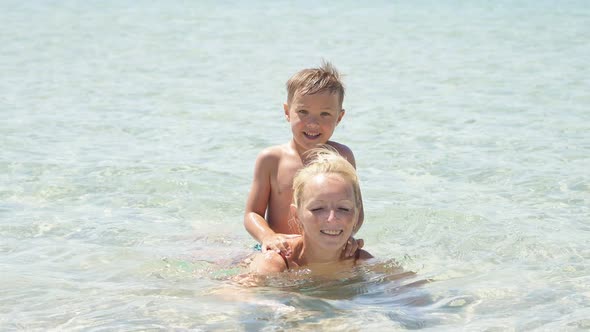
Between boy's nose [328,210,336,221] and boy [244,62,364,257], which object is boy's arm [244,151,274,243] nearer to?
boy [244,62,364,257]

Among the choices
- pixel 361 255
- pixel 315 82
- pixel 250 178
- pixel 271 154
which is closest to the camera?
pixel 361 255

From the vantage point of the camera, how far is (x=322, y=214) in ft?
13.6

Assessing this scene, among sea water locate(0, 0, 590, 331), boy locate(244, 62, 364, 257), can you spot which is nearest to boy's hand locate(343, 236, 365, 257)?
sea water locate(0, 0, 590, 331)

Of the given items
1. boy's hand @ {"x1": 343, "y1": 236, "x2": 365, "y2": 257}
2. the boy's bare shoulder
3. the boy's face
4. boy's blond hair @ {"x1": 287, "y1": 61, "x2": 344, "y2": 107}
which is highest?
boy's blond hair @ {"x1": 287, "y1": 61, "x2": 344, "y2": 107}

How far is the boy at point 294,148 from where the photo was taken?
4.84 meters

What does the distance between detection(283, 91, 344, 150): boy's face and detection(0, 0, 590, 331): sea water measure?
75cm

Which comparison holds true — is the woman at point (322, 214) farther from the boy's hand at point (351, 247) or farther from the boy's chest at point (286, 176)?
the boy's chest at point (286, 176)

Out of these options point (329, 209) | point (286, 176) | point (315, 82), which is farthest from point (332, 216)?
point (315, 82)

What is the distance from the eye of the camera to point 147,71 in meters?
12.8

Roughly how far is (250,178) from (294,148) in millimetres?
2089

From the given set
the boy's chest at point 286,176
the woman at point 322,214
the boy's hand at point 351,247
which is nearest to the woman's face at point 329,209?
the woman at point 322,214

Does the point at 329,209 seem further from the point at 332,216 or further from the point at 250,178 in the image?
the point at 250,178

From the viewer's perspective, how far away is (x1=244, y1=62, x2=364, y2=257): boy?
4.84 metres

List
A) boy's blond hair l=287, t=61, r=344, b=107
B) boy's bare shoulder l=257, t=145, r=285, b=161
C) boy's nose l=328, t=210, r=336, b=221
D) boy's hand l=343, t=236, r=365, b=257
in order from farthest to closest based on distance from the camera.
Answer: boy's bare shoulder l=257, t=145, r=285, b=161, boy's blond hair l=287, t=61, r=344, b=107, boy's hand l=343, t=236, r=365, b=257, boy's nose l=328, t=210, r=336, b=221
